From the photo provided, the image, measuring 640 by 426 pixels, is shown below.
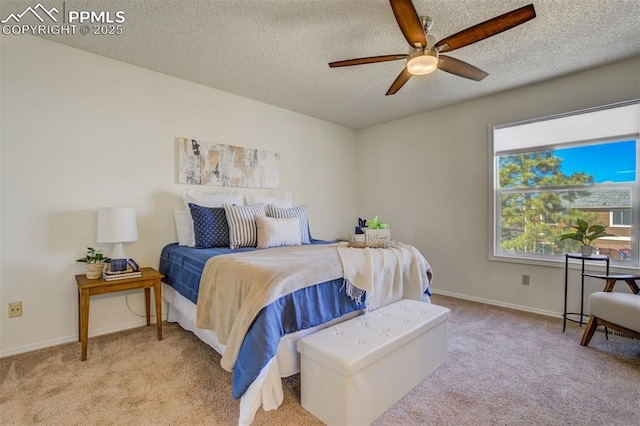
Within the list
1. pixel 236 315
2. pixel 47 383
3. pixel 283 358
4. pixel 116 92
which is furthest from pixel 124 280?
pixel 116 92

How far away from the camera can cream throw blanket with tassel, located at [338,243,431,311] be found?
6.54 feet

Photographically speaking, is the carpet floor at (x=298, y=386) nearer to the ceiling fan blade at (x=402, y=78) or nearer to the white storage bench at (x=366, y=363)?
the white storage bench at (x=366, y=363)

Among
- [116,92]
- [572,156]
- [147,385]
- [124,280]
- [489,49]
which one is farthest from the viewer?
[572,156]

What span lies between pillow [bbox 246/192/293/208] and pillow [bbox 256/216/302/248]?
56cm

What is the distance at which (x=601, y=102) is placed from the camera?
9.35 ft

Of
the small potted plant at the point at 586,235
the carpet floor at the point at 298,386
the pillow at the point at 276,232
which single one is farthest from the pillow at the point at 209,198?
the small potted plant at the point at 586,235

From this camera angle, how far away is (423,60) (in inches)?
76.3

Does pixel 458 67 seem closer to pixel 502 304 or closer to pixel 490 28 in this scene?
pixel 490 28

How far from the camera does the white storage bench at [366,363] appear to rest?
4.69 feet

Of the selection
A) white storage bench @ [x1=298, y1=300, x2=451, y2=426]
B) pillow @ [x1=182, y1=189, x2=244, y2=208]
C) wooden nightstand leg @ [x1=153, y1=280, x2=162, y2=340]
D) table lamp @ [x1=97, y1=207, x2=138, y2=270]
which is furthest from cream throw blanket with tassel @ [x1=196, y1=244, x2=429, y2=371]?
pillow @ [x1=182, y1=189, x2=244, y2=208]

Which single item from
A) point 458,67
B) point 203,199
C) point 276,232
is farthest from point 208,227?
point 458,67

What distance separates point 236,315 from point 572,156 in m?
3.58

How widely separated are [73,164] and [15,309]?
120 centimetres

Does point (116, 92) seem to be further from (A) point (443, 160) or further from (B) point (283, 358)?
(A) point (443, 160)
